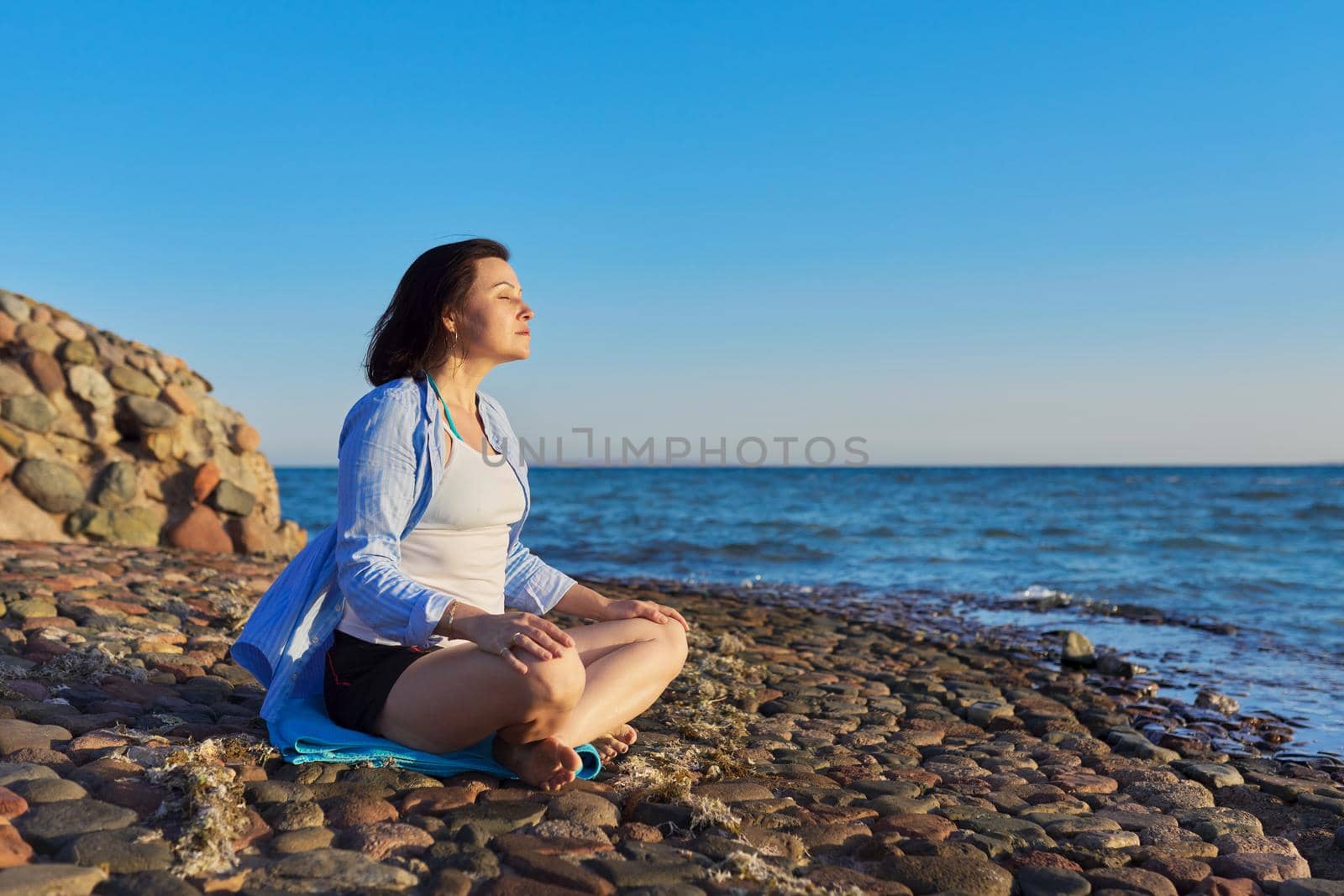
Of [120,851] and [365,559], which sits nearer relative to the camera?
[120,851]

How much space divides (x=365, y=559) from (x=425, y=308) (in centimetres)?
95

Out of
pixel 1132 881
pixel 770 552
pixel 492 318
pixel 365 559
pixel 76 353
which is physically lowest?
pixel 770 552

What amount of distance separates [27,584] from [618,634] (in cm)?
463

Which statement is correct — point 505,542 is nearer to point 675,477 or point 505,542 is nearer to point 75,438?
point 75,438

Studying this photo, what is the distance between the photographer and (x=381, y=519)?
3125mm

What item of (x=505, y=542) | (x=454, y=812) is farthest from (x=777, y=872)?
(x=505, y=542)

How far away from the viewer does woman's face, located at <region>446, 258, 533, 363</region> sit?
3480 mm

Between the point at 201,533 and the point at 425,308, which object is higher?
the point at 425,308

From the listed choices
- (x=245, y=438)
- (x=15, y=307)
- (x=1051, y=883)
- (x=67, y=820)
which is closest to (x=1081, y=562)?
(x=245, y=438)

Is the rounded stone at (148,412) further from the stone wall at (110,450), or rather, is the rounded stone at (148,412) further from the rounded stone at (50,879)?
the rounded stone at (50,879)

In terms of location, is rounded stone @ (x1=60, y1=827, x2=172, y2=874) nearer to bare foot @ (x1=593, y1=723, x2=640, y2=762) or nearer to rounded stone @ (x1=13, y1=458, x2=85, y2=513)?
bare foot @ (x1=593, y1=723, x2=640, y2=762)

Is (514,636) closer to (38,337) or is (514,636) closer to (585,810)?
(585,810)

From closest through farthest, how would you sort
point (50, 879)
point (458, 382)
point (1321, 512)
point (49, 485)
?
point (50, 879) → point (458, 382) → point (49, 485) → point (1321, 512)

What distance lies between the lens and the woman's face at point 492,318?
137 inches
